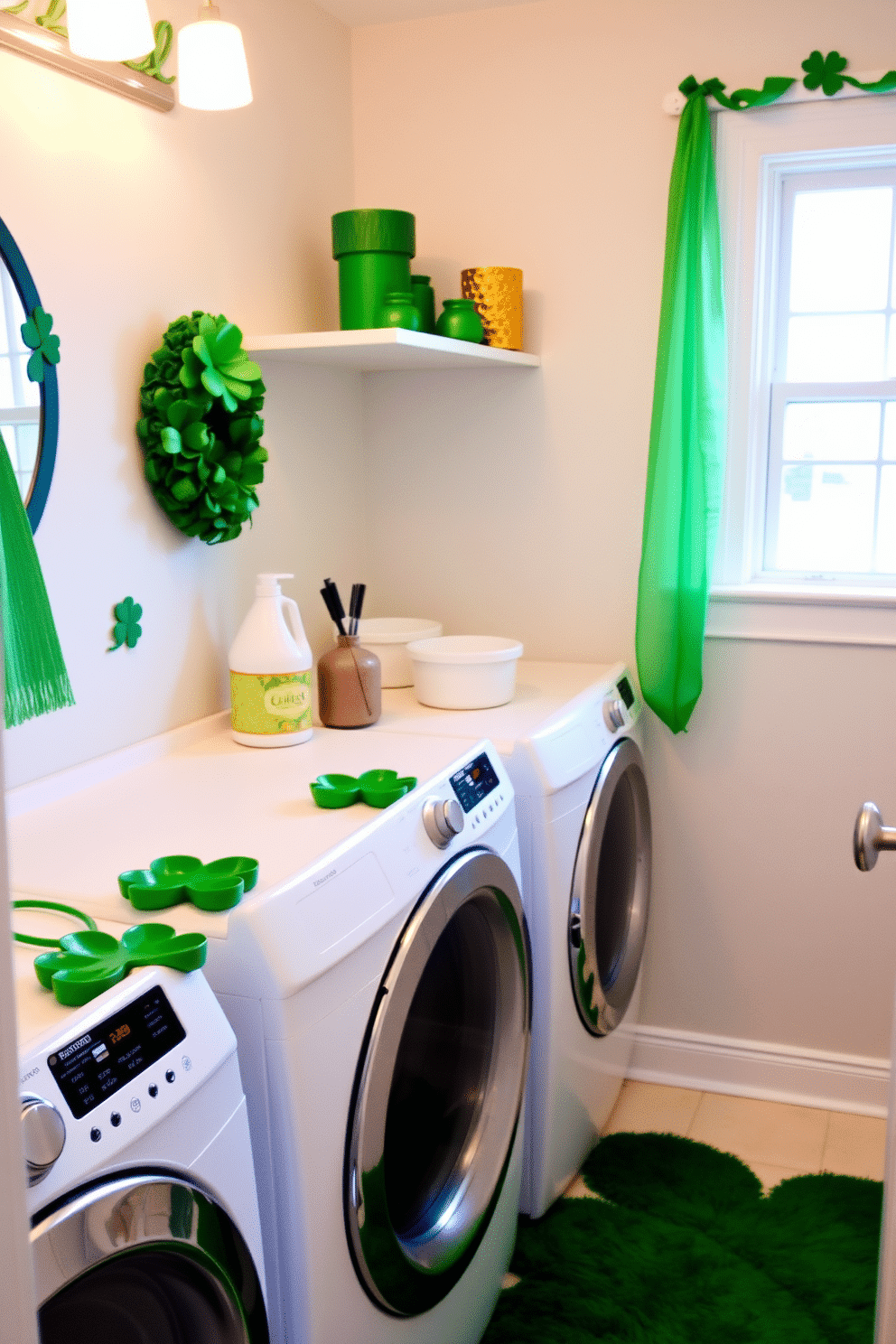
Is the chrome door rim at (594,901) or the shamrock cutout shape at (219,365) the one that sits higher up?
the shamrock cutout shape at (219,365)

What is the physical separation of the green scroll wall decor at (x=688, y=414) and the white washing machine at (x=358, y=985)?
73cm

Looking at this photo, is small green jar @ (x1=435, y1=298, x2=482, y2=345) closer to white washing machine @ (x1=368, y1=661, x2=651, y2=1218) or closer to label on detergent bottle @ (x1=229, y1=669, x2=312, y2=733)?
white washing machine @ (x1=368, y1=661, x2=651, y2=1218)

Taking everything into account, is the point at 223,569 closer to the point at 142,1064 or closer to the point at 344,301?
the point at 344,301

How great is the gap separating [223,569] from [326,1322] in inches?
52.7

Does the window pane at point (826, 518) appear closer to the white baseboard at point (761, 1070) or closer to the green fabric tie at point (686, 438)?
the green fabric tie at point (686, 438)

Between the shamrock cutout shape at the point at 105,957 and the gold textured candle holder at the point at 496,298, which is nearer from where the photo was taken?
the shamrock cutout shape at the point at 105,957

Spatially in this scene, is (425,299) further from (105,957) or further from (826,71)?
(105,957)

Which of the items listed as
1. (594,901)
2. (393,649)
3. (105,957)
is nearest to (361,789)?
(105,957)

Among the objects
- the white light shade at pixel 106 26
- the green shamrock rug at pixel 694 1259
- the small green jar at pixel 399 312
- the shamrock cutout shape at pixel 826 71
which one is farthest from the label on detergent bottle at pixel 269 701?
the shamrock cutout shape at pixel 826 71

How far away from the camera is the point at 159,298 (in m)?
2.00

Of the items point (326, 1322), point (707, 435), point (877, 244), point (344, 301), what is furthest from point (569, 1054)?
point (877, 244)

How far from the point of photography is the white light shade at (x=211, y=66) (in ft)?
5.79

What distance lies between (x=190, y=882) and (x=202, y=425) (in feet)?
2.95

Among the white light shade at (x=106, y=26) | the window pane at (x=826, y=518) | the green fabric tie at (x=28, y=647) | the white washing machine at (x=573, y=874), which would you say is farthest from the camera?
the window pane at (x=826, y=518)
